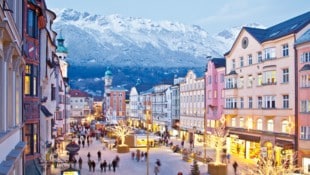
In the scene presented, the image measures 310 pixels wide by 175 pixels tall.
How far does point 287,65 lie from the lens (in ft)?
137

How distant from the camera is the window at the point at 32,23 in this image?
65.7 ft

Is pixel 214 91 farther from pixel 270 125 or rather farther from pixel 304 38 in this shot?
pixel 304 38

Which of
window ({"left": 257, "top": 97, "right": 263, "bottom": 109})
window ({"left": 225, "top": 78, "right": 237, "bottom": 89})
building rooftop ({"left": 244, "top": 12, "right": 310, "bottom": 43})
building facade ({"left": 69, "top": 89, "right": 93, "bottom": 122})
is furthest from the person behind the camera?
building facade ({"left": 69, "top": 89, "right": 93, "bottom": 122})

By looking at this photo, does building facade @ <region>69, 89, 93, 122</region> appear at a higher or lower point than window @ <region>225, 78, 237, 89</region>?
lower

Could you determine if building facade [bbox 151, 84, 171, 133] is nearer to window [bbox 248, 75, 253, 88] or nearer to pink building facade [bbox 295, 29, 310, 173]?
window [bbox 248, 75, 253, 88]

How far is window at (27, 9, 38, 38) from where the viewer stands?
65.7 ft

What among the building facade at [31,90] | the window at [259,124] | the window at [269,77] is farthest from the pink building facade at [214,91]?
the building facade at [31,90]

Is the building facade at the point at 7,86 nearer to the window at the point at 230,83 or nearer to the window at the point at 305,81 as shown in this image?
the window at the point at 305,81

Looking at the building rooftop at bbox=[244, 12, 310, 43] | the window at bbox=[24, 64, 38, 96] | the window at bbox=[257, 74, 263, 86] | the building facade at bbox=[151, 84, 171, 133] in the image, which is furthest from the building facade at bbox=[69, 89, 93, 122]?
the window at bbox=[24, 64, 38, 96]

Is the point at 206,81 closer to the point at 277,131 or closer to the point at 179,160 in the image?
the point at 179,160

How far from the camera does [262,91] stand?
46.7 meters

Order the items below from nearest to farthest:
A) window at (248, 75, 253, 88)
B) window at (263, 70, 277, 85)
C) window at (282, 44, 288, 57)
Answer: window at (282, 44, 288, 57) < window at (263, 70, 277, 85) < window at (248, 75, 253, 88)

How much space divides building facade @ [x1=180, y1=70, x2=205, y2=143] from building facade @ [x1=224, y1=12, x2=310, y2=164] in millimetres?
15430

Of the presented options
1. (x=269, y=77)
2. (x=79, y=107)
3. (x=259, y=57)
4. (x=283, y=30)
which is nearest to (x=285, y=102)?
(x=269, y=77)
